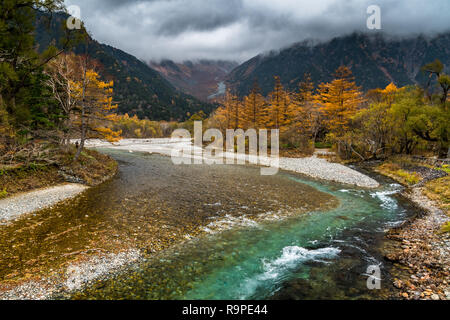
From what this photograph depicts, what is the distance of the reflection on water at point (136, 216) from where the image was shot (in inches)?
258

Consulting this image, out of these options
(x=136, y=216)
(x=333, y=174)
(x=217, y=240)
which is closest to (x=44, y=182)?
(x=136, y=216)

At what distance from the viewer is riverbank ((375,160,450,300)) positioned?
16.8 ft

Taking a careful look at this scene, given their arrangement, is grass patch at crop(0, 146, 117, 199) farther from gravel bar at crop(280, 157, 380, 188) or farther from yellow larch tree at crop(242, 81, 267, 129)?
yellow larch tree at crop(242, 81, 267, 129)

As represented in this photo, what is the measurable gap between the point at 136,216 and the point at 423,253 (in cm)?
1111

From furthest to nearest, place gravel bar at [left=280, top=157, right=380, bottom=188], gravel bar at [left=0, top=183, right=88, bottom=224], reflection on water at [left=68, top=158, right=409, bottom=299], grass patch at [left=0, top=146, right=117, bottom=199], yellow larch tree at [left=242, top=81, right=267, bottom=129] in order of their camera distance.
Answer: yellow larch tree at [left=242, top=81, right=267, bottom=129]
gravel bar at [left=280, top=157, right=380, bottom=188]
grass patch at [left=0, top=146, right=117, bottom=199]
gravel bar at [left=0, top=183, right=88, bottom=224]
reflection on water at [left=68, top=158, right=409, bottom=299]

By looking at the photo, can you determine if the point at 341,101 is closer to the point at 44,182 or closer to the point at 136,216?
the point at 136,216

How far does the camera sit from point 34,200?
10734 millimetres

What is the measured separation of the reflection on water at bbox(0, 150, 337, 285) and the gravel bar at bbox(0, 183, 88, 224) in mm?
680

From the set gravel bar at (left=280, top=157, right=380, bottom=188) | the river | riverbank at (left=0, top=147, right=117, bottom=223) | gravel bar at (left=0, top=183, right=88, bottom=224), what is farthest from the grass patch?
gravel bar at (left=280, top=157, right=380, bottom=188)

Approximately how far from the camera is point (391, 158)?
2492 centimetres

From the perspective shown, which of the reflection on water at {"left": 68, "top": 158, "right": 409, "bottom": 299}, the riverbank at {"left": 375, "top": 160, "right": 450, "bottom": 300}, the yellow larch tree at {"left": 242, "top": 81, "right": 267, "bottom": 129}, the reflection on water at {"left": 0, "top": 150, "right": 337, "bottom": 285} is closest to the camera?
the riverbank at {"left": 375, "top": 160, "right": 450, "bottom": 300}
